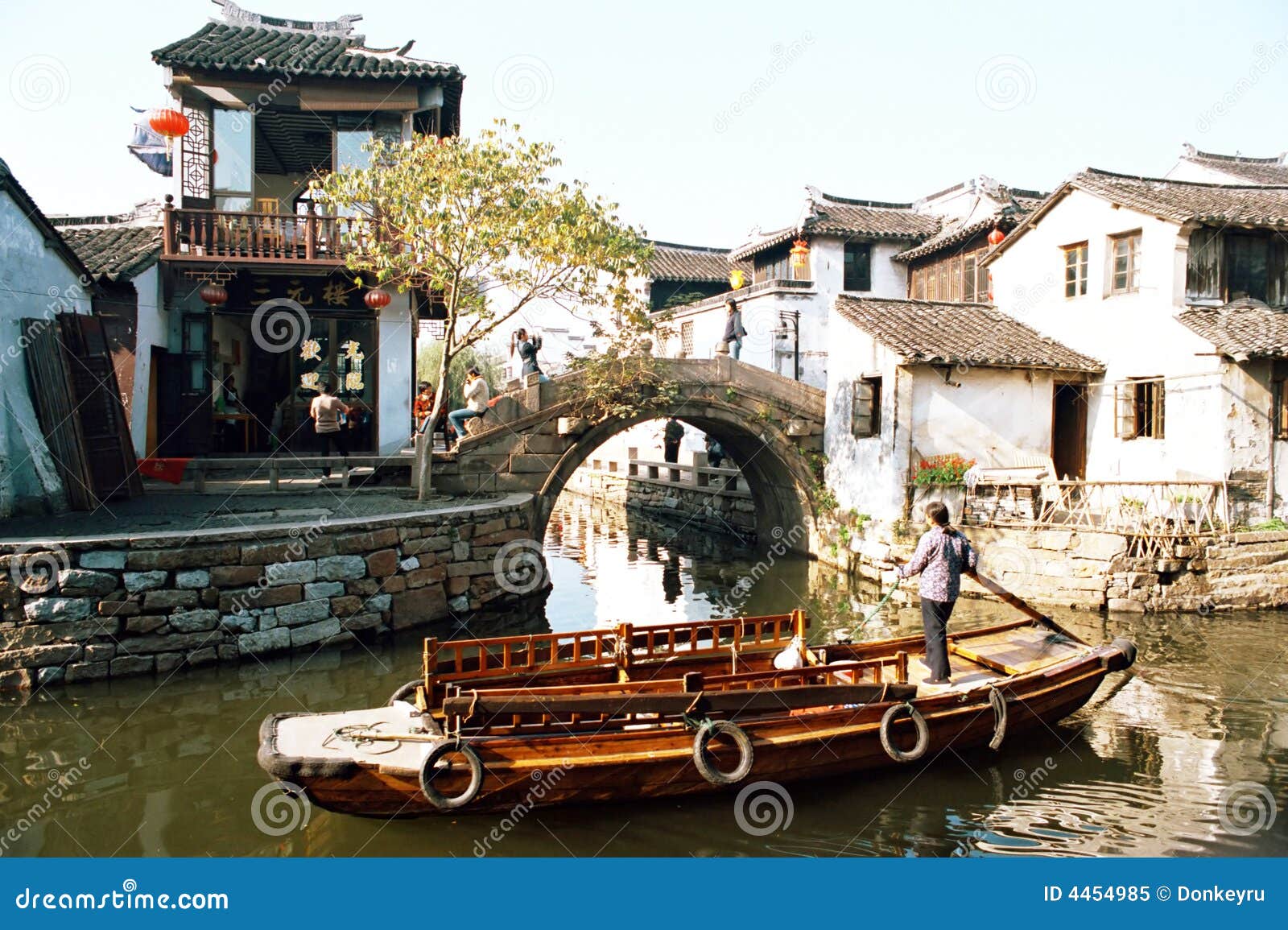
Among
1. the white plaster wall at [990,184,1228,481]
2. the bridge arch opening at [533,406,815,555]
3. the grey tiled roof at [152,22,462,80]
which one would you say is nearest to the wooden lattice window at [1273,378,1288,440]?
the white plaster wall at [990,184,1228,481]

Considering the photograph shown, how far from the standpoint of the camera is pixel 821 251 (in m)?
22.5

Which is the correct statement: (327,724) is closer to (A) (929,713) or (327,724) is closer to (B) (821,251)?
(A) (929,713)

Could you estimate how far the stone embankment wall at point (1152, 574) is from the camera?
11.3 meters

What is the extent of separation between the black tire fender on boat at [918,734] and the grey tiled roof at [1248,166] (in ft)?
59.6

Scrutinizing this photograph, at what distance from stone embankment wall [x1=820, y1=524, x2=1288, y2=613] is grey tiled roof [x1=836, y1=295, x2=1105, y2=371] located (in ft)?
10.0

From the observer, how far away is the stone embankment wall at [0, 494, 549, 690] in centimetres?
805

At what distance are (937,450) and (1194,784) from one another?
767 cm

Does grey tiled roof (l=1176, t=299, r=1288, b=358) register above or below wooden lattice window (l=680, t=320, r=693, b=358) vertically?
below

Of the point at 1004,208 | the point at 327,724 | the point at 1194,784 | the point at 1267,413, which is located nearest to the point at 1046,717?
the point at 1194,784
